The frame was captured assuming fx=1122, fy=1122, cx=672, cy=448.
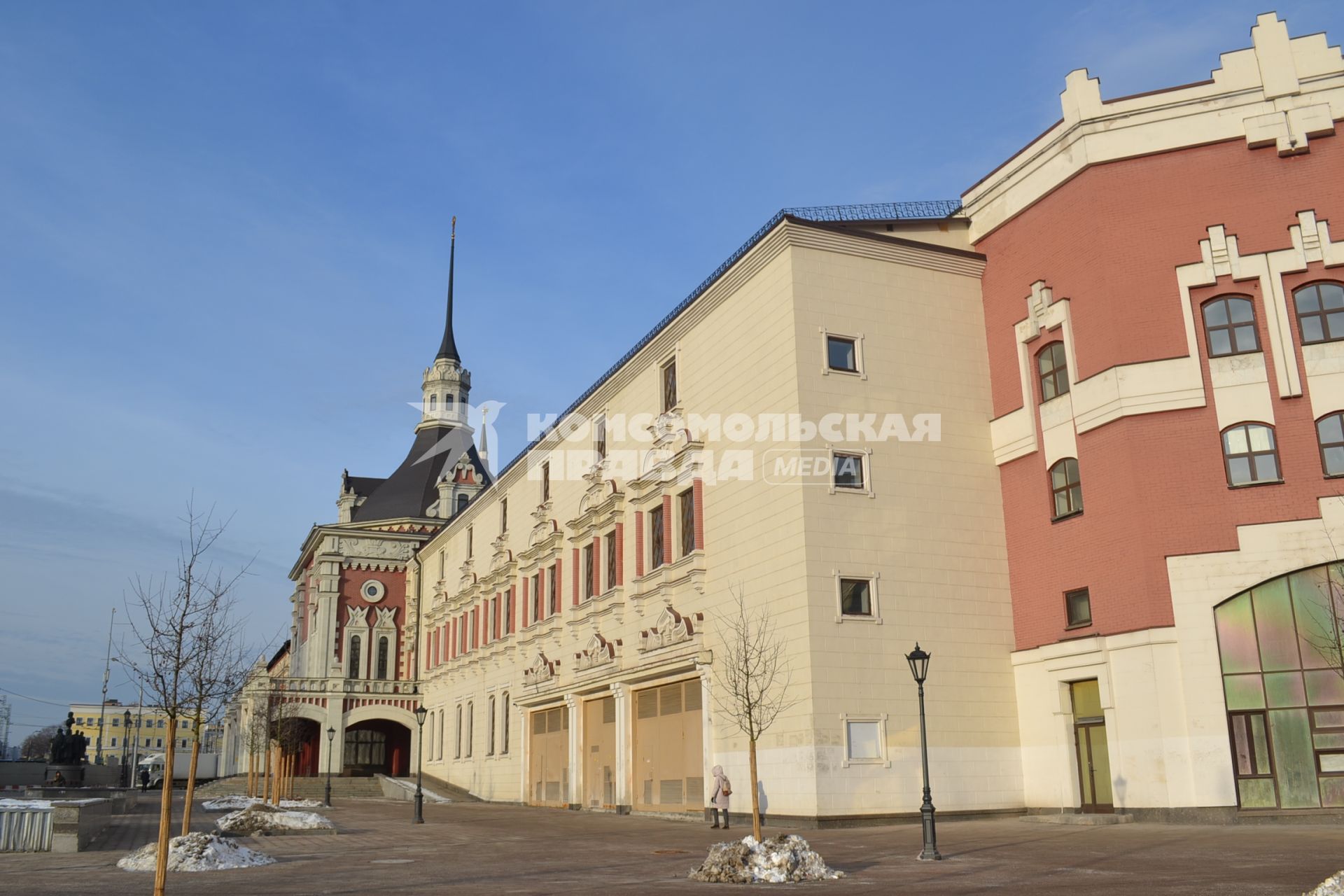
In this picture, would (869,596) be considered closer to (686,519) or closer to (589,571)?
(686,519)

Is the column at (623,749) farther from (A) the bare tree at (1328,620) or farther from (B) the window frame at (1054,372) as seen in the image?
(A) the bare tree at (1328,620)

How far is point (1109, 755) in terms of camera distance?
2306 centimetres

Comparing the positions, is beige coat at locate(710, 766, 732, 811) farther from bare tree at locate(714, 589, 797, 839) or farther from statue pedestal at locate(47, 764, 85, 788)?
statue pedestal at locate(47, 764, 85, 788)

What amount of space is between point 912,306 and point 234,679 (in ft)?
58.5

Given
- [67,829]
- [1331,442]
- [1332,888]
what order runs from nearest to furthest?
[1332,888]
[67,829]
[1331,442]

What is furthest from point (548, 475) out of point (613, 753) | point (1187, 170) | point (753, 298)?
point (1187, 170)

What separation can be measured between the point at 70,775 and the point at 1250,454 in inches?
1944

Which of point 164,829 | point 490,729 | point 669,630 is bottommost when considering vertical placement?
point 164,829

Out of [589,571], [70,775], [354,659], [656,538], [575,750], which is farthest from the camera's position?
[354,659]

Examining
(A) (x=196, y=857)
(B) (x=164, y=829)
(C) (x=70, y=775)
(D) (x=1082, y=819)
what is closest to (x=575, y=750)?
(D) (x=1082, y=819)

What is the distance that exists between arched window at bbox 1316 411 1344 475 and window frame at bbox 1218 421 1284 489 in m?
0.77

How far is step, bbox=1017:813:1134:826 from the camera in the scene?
22.3 meters

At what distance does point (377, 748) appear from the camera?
60594 millimetres

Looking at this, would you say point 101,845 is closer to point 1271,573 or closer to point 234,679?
point 234,679
